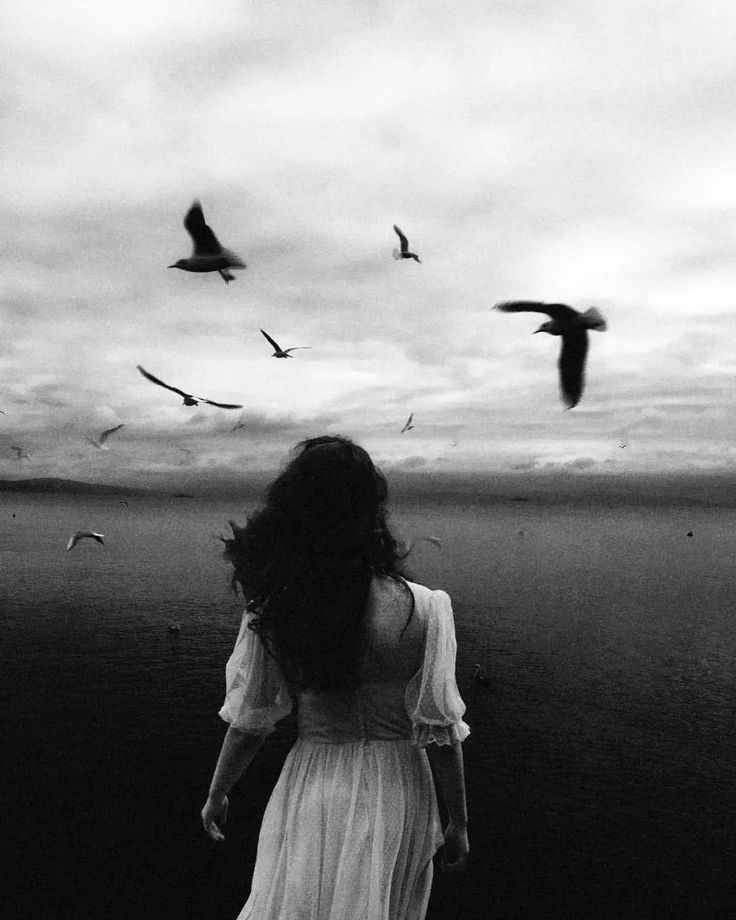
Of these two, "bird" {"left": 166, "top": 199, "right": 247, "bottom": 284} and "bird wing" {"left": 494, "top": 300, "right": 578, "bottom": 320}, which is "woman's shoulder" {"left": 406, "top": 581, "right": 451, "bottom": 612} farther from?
"bird" {"left": 166, "top": 199, "right": 247, "bottom": 284}

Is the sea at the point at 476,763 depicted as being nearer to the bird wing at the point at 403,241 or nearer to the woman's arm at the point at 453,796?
the woman's arm at the point at 453,796

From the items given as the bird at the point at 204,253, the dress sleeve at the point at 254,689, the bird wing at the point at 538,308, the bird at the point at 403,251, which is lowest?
the dress sleeve at the point at 254,689

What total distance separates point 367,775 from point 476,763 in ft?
94.2

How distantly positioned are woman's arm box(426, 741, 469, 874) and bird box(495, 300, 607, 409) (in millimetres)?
2421

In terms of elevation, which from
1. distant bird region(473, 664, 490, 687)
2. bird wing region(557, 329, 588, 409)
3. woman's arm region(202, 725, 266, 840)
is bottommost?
distant bird region(473, 664, 490, 687)

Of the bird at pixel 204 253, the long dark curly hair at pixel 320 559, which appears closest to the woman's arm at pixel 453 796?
the long dark curly hair at pixel 320 559

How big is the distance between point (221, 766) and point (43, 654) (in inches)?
1731

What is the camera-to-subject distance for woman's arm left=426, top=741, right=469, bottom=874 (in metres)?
2.83

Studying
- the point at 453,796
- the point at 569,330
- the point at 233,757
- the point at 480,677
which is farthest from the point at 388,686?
the point at 480,677

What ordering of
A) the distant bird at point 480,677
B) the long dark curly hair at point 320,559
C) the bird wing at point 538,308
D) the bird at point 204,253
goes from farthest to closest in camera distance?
the distant bird at point 480,677 → the bird at point 204,253 → the bird wing at point 538,308 → the long dark curly hair at point 320,559

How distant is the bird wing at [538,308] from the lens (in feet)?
14.8

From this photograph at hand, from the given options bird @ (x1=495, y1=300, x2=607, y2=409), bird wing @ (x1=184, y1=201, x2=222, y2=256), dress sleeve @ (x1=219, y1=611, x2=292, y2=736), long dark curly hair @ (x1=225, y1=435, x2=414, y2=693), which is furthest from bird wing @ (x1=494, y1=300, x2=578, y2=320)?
bird wing @ (x1=184, y1=201, x2=222, y2=256)

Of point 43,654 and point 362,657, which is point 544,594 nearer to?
point 43,654

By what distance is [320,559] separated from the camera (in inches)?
105
